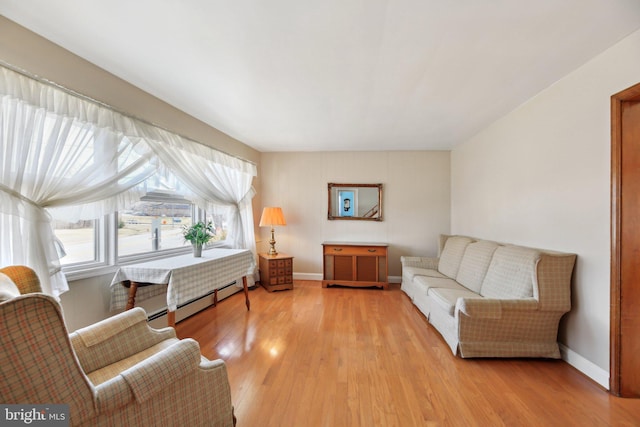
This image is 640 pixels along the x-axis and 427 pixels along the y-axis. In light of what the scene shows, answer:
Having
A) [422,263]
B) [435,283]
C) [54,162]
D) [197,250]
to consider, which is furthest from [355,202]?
[54,162]

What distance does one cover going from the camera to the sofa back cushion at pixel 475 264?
2.67 m

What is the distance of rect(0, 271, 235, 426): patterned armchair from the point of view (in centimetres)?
74

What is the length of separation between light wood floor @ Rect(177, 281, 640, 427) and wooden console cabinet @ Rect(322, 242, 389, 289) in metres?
1.21

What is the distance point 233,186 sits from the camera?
3.64 m

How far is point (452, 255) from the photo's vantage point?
11.1ft

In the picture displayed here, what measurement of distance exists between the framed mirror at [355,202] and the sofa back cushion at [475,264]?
1627mm

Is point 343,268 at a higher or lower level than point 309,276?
higher

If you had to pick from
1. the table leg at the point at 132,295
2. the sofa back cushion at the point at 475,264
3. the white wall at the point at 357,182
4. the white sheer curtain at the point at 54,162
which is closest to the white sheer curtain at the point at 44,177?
the white sheer curtain at the point at 54,162

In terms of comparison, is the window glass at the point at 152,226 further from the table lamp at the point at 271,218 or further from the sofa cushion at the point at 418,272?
the sofa cushion at the point at 418,272

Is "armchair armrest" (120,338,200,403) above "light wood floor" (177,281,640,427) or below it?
above

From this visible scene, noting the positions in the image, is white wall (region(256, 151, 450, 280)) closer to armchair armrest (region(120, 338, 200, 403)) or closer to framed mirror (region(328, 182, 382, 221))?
framed mirror (region(328, 182, 382, 221))

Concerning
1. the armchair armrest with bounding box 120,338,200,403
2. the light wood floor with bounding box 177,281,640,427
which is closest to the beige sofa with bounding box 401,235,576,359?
the light wood floor with bounding box 177,281,640,427

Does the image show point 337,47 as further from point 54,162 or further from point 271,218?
point 271,218

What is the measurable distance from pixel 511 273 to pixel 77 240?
3.61 meters
